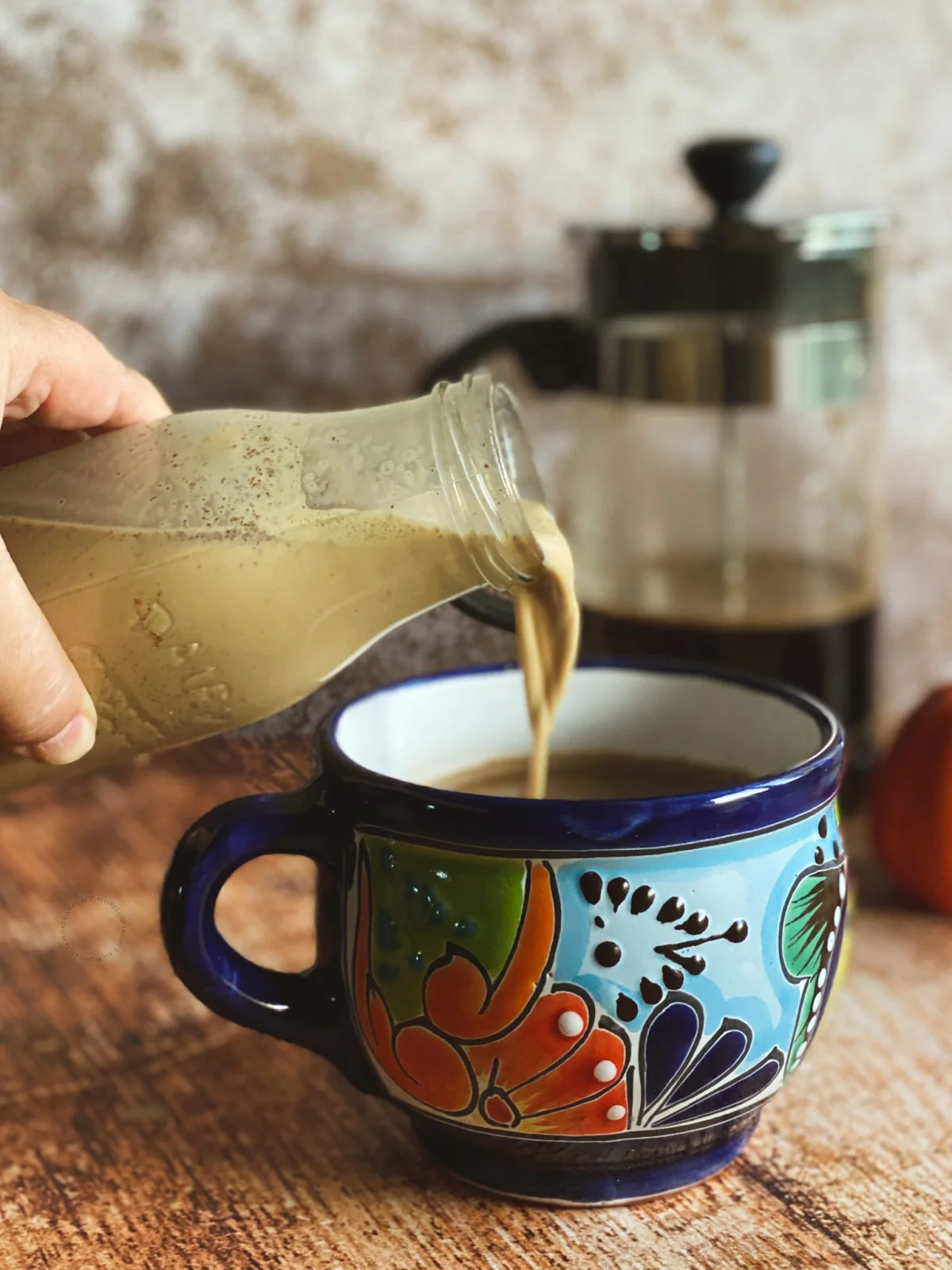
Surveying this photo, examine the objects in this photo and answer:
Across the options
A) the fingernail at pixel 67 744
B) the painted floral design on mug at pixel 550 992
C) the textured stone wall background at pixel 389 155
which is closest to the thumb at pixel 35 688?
the fingernail at pixel 67 744

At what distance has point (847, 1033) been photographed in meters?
0.65

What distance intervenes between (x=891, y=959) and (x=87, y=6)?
2.29ft

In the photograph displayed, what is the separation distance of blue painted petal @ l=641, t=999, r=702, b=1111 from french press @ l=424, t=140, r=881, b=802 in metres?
0.39

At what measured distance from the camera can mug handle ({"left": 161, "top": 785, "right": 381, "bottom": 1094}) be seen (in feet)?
1.66

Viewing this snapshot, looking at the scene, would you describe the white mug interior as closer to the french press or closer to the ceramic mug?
the ceramic mug

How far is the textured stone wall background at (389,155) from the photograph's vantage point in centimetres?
92

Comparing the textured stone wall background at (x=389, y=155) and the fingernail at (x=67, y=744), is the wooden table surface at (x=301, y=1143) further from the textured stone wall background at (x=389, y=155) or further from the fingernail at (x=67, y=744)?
the textured stone wall background at (x=389, y=155)

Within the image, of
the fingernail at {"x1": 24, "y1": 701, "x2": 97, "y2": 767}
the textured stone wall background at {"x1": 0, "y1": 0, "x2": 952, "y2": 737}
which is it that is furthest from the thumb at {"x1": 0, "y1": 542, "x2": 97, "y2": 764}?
the textured stone wall background at {"x1": 0, "y1": 0, "x2": 952, "y2": 737}

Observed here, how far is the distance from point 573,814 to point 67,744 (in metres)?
0.17

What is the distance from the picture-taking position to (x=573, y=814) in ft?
1.50

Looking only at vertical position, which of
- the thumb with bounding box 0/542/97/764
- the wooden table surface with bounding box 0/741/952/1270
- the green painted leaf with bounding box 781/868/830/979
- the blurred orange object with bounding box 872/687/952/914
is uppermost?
the thumb with bounding box 0/542/97/764

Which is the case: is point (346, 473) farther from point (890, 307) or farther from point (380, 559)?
point (890, 307)

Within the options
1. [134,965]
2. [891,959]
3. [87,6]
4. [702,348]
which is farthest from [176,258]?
[891,959]

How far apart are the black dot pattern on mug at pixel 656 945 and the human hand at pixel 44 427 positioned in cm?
18
